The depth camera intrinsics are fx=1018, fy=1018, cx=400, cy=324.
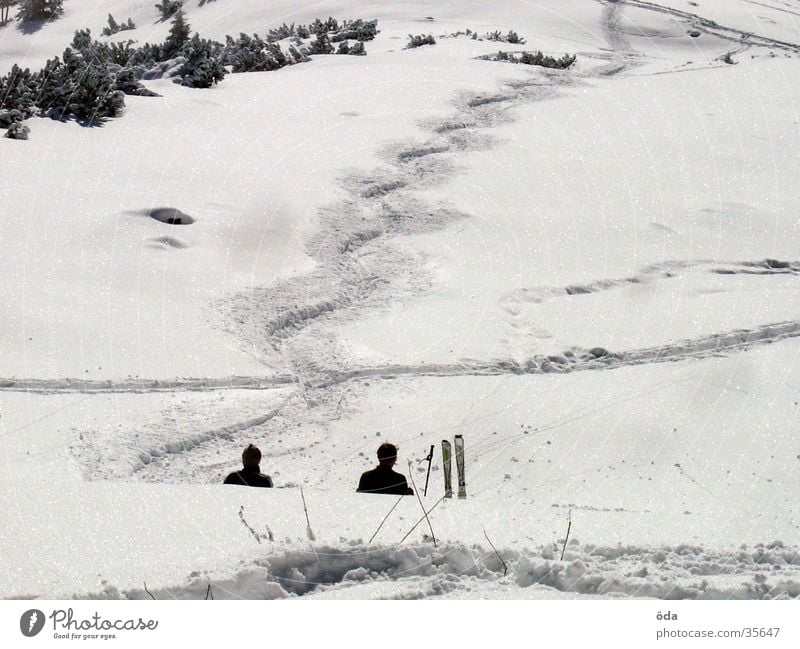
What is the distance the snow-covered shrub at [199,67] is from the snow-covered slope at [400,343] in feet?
1.05

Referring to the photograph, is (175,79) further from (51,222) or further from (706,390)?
(706,390)

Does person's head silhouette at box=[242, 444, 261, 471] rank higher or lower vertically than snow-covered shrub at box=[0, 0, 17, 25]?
lower

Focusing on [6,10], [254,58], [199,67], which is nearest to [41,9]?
[6,10]

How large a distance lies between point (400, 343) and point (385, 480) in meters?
3.43

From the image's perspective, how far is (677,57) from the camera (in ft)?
84.2

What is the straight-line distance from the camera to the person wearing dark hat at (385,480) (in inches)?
257

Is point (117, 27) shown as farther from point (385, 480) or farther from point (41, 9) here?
point (385, 480)

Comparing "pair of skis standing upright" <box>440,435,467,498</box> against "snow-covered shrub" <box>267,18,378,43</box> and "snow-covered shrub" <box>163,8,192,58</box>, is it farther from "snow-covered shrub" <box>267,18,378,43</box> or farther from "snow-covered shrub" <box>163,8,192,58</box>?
"snow-covered shrub" <box>267,18,378,43</box>

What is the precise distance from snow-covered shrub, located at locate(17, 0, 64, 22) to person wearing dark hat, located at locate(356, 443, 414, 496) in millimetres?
30071

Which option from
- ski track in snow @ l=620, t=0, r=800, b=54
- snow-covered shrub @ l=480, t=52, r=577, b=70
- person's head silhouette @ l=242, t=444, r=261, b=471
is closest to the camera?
person's head silhouette @ l=242, t=444, r=261, b=471

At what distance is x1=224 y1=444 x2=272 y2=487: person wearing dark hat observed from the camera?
21.9ft

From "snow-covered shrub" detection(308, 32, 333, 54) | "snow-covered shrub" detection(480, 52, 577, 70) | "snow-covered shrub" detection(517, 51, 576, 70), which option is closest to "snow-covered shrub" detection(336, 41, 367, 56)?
"snow-covered shrub" detection(308, 32, 333, 54)

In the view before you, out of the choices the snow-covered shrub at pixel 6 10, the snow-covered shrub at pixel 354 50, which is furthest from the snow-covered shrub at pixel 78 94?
the snow-covered shrub at pixel 6 10

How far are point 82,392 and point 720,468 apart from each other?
5.18 metres
